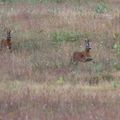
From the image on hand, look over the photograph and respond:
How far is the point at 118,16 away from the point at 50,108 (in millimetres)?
10690

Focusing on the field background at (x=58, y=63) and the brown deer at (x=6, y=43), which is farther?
the brown deer at (x=6, y=43)

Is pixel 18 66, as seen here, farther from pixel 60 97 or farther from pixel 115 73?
pixel 60 97

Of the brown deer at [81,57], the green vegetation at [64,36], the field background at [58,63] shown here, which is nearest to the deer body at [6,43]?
the field background at [58,63]

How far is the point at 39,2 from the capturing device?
24406mm

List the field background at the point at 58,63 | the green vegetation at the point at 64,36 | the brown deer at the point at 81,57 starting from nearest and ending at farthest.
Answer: the field background at the point at 58,63 → the brown deer at the point at 81,57 → the green vegetation at the point at 64,36

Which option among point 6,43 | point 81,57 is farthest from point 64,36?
point 81,57

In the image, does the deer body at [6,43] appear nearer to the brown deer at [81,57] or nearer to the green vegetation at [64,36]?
the green vegetation at [64,36]

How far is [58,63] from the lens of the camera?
46.8 feet

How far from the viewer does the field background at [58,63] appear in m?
9.98

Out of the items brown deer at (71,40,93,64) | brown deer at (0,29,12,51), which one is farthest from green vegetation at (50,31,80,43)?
brown deer at (71,40,93,64)

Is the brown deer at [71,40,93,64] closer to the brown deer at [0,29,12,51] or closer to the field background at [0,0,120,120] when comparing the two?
the field background at [0,0,120,120]

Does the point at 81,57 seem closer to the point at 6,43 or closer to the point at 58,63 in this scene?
the point at 58,63

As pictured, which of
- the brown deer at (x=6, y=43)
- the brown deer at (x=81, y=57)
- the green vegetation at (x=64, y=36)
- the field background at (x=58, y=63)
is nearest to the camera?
the field background at (x=58, y=63)

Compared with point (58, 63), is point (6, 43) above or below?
above
